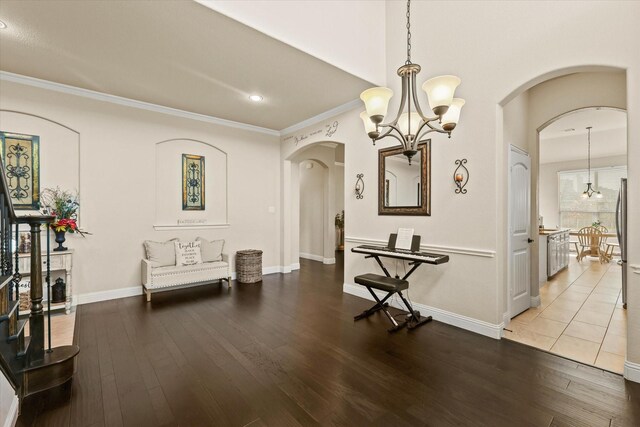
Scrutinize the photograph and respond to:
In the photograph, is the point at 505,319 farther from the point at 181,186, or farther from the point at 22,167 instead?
the point at 22,167

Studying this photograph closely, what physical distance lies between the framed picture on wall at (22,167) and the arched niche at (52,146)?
0.05 m

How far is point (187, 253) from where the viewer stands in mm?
4793

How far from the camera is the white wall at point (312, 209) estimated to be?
7.71 meters

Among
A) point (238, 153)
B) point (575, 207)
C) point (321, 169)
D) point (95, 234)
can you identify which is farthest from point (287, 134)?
point (575, 207)

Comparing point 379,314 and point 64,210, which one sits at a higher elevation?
point 64,210

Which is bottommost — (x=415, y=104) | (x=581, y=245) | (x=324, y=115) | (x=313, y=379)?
(x=313, y=379)

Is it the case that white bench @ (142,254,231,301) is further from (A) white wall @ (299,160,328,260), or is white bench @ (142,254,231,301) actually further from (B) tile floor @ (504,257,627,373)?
(B) tile floor @ (504,257,627,373)

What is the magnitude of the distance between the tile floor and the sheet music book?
1.41 m

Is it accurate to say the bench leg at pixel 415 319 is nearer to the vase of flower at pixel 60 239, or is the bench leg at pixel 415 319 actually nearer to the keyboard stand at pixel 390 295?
the keyboard stand at pixel 390 295

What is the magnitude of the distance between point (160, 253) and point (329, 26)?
4.10 m

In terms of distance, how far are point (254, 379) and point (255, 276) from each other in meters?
3.24

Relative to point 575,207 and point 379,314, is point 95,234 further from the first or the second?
point 575,207

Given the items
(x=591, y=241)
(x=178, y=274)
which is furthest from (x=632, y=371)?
(x=591, y=241)

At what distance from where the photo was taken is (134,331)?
10.5 ft
